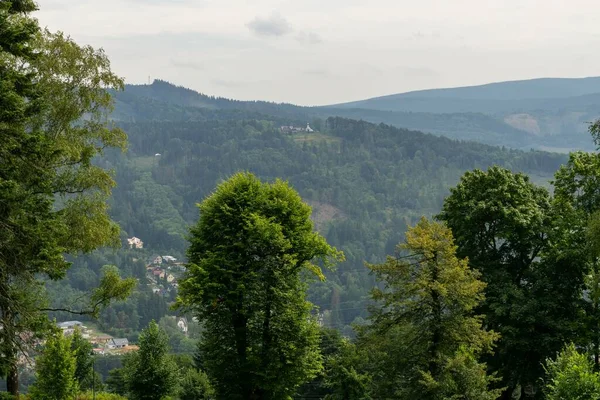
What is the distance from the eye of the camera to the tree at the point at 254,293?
102ft

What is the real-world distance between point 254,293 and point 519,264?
1538 centimetres

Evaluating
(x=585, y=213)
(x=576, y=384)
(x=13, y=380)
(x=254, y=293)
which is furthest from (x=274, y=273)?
(x=585, y=213)

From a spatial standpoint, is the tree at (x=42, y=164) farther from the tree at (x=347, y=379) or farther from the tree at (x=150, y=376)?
the tree at (x=347, y=379)

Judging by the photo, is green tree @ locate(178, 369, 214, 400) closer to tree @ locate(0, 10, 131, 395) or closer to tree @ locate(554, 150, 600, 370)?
tree @ locate(0, 10, 131, 395)

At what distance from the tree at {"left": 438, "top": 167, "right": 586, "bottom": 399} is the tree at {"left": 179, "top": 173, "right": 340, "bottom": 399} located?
8728 millimetres

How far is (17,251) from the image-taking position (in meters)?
22.6

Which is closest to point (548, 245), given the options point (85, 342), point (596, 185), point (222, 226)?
point (596, 185)

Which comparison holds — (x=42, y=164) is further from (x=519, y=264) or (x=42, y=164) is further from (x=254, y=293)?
(x=519, y=264)

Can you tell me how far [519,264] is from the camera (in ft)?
121

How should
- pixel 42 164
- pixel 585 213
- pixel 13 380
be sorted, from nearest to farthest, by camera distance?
pixel 42 164, pixel 13 380, pixel 585 213

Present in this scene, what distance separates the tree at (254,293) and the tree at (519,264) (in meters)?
8.73

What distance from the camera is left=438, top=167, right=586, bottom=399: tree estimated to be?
32.7m

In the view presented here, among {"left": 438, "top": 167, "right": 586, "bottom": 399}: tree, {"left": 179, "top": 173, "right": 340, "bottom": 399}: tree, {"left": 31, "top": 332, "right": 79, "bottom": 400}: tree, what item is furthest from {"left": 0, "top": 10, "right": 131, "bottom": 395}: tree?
{"left": 438, "top": 167, "right": 586, "bottom": 399}: tree

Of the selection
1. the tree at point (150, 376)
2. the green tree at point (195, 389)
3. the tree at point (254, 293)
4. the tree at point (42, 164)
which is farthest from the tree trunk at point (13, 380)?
the green tree at point (195, 389)
